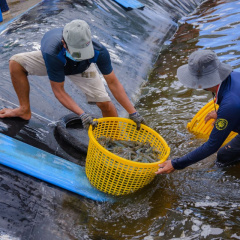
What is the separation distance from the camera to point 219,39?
7.68 meters

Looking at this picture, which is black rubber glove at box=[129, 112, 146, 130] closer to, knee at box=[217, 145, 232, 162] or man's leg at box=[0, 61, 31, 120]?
knee at box=[217, 145, 232, 162]

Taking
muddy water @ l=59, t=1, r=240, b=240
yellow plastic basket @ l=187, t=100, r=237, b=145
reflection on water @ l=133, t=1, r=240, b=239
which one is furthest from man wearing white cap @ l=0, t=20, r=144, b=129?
yellow plastic basket @ l=187, t=100, r=237, b=145

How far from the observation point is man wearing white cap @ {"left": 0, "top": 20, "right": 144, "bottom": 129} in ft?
9.94

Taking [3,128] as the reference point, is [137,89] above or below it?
below

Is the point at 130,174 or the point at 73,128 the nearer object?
the point at 130,174

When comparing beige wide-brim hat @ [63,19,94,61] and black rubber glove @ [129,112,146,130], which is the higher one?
beige wide-brim hat @ [63,19,94,61]

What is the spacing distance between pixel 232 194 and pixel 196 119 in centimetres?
135

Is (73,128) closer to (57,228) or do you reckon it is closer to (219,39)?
(57,228)

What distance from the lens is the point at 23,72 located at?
374 cm

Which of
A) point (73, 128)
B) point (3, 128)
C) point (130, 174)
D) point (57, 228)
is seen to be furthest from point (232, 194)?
point (3, 128)

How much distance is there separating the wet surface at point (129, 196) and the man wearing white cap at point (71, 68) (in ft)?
1.71

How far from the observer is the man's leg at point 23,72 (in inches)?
143

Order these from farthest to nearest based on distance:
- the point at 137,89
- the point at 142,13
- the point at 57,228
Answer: the point at 142,13
the point at 137,89
the point at 57,228

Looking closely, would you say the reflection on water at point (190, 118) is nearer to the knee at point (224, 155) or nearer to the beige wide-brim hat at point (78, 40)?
the knee at point (224, 155)
